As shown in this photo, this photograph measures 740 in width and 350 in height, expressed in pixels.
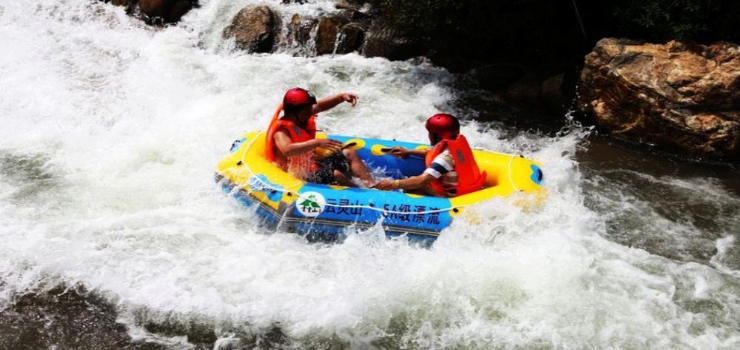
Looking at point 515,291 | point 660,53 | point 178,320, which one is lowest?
point 178,320

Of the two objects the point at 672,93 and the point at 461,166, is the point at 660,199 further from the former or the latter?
the point at 461,166

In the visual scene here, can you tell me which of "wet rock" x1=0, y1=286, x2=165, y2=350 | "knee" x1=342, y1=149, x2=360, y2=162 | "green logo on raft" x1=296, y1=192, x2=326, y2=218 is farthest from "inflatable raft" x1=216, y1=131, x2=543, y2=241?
"wet rock" x1=0, y1=286, x2=165, y2=350

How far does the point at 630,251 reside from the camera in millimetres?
5039

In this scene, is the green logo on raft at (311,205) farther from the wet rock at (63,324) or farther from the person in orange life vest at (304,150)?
the wet rock at (63,324)

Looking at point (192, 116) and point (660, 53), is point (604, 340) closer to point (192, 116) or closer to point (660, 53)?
point (660, 53)

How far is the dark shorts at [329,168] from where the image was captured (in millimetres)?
5473

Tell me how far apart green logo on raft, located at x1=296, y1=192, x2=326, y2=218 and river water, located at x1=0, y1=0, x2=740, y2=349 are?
30 cm

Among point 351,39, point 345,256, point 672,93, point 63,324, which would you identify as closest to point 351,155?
point 345,256

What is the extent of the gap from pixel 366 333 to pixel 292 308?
1.85 ft

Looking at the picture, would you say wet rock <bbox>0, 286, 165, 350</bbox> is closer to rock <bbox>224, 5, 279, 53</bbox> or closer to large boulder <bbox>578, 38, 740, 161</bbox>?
large boulder <bbox>578, 38, 740, 161</bbox>

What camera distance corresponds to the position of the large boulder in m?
6.53

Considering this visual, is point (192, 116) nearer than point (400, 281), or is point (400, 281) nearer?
point (400, 281)

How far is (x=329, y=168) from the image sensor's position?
551cm

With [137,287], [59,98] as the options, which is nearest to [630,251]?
[137,287]
